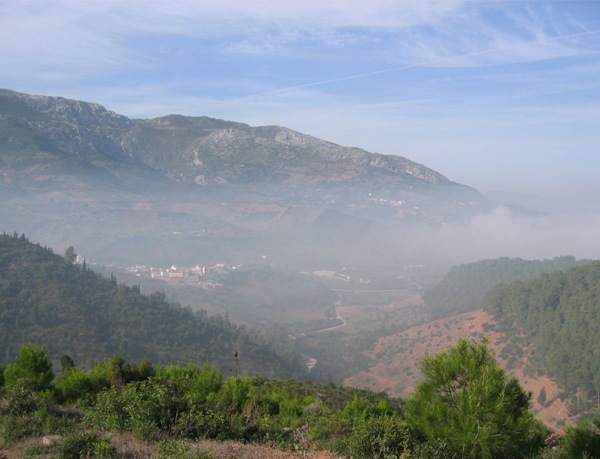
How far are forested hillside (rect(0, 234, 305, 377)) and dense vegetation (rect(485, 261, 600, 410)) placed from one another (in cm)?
2960

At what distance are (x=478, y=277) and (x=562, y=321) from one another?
6572cm

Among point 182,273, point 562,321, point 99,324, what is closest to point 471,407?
point 562,321

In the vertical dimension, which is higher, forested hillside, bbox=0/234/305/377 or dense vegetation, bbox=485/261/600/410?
dense vegetation, bbox=485/261/600/410

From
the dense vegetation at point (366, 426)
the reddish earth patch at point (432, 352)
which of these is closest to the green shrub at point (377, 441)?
the dense vegetation at point (366, 426)

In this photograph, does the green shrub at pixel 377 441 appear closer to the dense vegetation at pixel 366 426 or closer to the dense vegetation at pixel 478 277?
the dense vegetation at pixel 366 426

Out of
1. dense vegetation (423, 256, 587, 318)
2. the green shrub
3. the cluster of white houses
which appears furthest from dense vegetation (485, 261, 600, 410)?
the cluster of white houses

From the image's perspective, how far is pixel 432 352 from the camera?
7712cm

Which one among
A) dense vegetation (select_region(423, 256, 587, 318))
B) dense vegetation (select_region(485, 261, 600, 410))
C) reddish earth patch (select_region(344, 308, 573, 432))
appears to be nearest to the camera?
dense vegetation (select_region(485, 261, 600, 410))

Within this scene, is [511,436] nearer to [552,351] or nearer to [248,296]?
[552,351]

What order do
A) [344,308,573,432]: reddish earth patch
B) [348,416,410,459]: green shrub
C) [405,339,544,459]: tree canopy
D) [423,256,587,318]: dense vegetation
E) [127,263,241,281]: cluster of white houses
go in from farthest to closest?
[127,263,241,281]: cluster of white houses → [423,256,587,318]: dense vegetation → [344,308,573,432]: reddish earth patch → [405,339,544,459]: tree canopy → [348,416,410,459]: green shrub

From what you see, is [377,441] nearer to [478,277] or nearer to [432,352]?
[432,352]

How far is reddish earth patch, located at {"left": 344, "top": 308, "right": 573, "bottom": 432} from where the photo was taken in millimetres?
56750

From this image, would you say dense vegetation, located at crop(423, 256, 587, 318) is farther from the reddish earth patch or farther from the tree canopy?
the tree canopy

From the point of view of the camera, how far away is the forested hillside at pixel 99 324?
199 ft
